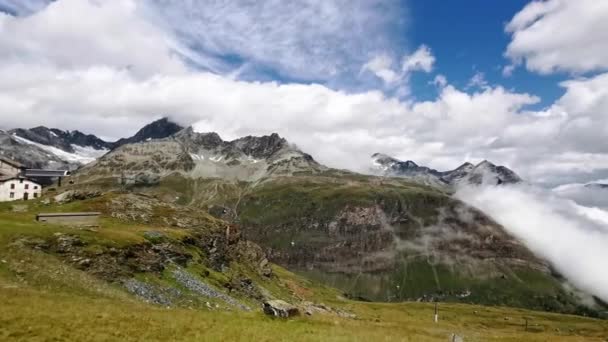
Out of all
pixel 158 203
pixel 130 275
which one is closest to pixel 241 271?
pixel 158 203

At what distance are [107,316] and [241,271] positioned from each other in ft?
268

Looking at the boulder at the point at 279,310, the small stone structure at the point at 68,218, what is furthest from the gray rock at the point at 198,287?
the boulder at the point at 279,310

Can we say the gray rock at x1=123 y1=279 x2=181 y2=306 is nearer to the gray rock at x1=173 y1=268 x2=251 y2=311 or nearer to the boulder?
the gray rock at x1=173 y1=268 x2=251 y2=311

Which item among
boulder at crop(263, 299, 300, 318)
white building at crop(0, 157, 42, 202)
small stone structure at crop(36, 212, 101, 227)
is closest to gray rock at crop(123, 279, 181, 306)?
boulder at crop(263, 299, 300, 318)

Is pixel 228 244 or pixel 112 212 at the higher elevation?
pixel 112 212

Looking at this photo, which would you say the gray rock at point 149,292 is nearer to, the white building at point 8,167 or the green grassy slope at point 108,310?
the green grassy slope at point 108,310

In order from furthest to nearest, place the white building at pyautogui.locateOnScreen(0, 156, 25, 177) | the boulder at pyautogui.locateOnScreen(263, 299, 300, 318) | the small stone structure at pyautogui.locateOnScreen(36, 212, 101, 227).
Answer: the white building at pyautogui.locateOnScreen(0, 156, 25, 177)
the small stone structure at pyautogui.locateOnScreen(36, 212, 101, 227)
the boulder at pyautogui.locateOnScreen(263, 299, 300, 318)

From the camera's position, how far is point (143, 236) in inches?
3177

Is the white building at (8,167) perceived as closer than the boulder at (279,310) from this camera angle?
No

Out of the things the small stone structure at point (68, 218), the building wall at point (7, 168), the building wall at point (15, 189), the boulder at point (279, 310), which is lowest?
the boulder at point (279, 310)

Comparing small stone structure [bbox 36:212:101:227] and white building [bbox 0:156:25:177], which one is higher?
white building [bbox 0:156:25:177]

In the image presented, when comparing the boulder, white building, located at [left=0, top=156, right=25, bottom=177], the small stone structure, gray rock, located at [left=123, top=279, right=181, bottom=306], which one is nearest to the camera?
the boulder

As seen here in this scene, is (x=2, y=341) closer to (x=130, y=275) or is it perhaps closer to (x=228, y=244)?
(x=130, y=275)

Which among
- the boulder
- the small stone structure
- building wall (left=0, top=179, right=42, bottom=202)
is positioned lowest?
the boulder
